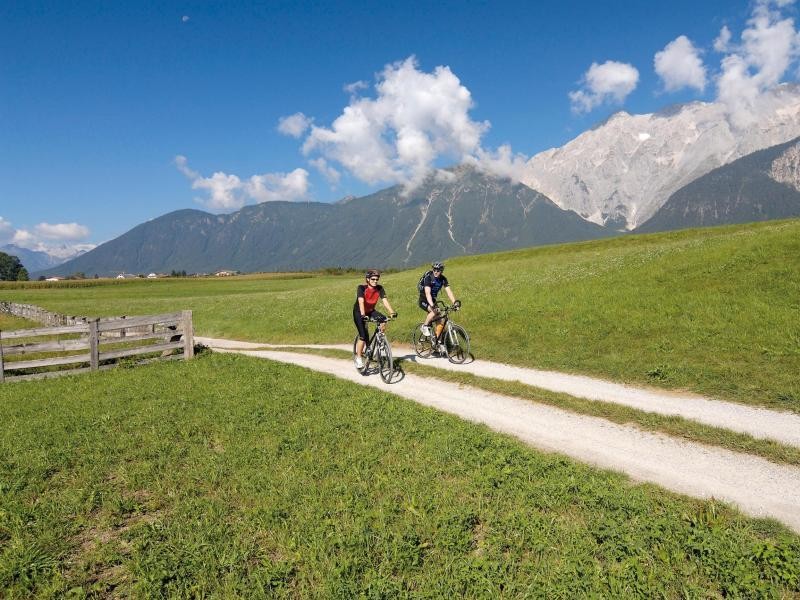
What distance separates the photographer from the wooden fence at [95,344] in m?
16.2

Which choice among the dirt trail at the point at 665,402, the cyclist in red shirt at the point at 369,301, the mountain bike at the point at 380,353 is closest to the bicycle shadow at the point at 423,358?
the dirt trail at the point at 665,402

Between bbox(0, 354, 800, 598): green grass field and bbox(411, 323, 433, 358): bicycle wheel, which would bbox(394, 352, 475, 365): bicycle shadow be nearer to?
bbox(411, 323, 433, 358): bicycle wheel

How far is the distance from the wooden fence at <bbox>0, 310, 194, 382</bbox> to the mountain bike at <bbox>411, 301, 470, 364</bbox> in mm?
10282

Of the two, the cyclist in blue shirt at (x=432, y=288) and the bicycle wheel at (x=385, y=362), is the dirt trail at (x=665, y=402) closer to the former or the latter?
the cyclist in blue shirt at (x=432, y=288)

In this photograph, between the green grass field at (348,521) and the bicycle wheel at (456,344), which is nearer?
the green grass field at (348,521)

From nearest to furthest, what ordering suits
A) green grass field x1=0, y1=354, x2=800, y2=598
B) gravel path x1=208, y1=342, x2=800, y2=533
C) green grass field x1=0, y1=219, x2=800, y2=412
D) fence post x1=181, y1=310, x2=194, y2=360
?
green grass field x1=0, y1=354, x2=800, y2=598 → gravel path x1=208, y1=342, x2=800, y2=533 → green grass field x1=0, y1=219, x2=800, y2=412 → fence post x1=181, y1=310, x2=194, y2=360

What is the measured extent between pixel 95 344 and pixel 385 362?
11560mm

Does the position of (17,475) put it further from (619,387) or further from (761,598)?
(619,387)

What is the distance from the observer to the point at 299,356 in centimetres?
2170

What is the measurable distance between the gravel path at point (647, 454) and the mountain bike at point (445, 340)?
476 centimetres

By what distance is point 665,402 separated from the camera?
11.6 meters

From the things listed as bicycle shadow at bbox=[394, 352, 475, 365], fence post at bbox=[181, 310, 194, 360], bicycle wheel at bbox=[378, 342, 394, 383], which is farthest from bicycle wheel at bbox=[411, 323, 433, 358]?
fence post at bbox=[181, 310, 194, 360]

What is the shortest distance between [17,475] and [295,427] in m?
4.89

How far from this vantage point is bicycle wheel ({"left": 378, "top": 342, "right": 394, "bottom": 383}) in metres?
15.0
